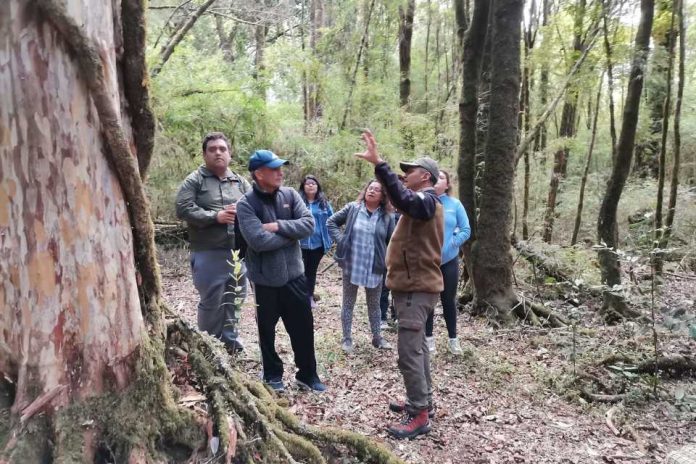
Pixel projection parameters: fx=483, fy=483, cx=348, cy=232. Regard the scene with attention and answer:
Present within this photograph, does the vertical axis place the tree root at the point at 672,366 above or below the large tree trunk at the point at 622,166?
below

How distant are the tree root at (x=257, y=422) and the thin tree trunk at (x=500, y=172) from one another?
446cm

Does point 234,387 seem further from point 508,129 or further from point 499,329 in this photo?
point 508,129

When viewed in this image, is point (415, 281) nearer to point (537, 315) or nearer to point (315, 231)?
point (315, 231)

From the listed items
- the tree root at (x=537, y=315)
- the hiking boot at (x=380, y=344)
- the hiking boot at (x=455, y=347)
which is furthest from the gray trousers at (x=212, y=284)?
the tree root at (x=537, y=315)

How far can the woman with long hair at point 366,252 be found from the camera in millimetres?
5461

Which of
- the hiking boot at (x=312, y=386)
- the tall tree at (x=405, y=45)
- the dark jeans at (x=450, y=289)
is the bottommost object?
the hiking boot at (x=312, y=386)

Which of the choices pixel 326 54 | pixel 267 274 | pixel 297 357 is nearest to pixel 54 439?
pixel 267 274

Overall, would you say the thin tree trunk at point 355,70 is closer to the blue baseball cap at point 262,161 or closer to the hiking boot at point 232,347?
the hiking boot at point 232,347

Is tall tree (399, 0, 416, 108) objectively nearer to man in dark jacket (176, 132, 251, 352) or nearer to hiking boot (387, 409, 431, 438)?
man in dark jacket (176, 132, 251, 352)

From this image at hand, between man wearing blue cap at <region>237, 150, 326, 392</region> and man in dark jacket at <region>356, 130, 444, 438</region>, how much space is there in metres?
0.80

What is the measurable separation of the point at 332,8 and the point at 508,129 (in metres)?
12.4

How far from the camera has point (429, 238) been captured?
12.1 feet

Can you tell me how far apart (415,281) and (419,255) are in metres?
0.20

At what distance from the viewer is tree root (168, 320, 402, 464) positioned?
250 cm
